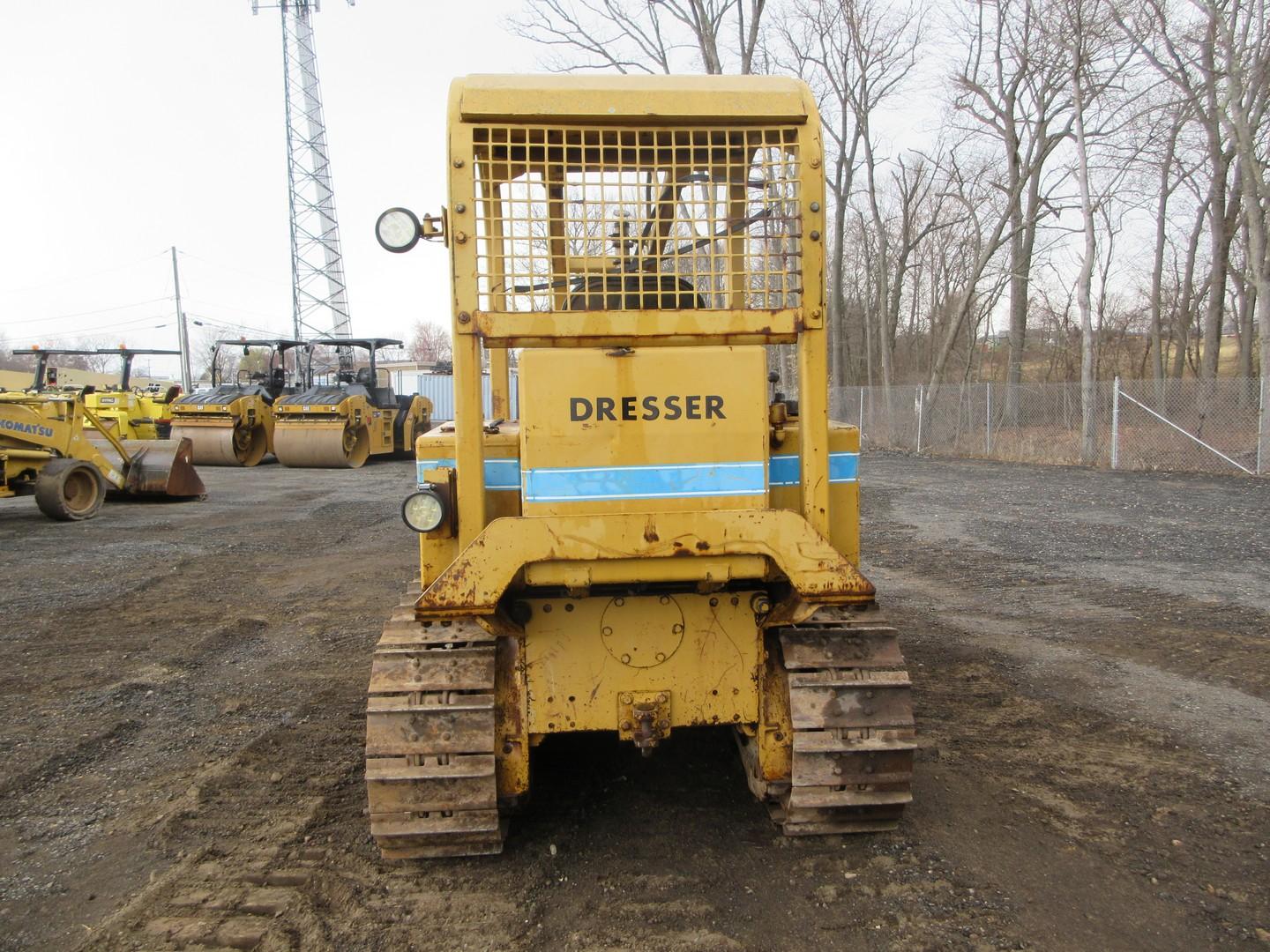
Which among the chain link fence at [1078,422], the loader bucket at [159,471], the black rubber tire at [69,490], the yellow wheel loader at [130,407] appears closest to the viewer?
the black rubber tire at [69,490]

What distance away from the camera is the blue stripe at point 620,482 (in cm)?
298

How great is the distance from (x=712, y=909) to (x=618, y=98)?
2757 mm

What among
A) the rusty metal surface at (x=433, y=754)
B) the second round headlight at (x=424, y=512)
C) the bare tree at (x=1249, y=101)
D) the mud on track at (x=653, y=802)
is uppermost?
the bare tree at (x=1249, y=101)

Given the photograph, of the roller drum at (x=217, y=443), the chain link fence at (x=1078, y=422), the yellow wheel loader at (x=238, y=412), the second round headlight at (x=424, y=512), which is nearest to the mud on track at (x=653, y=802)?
the second round headlight at (x=424, y=512)

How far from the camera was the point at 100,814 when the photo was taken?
3.69 metres

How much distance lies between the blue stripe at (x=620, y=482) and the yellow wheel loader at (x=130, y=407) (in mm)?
17750

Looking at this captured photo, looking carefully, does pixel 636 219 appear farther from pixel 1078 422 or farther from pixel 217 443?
pixel 1078 422

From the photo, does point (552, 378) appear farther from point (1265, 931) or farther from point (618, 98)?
point (1265, 931)

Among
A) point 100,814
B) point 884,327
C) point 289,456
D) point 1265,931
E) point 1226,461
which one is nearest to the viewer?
point 1265,931

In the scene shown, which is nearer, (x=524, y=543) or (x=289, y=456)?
(x=524, y=543)

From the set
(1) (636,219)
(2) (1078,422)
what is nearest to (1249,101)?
(2) (1078,422)

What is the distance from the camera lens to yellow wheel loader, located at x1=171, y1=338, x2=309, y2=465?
65.0 feet

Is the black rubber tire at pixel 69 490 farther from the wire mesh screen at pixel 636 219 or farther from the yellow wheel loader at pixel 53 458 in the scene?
the wire mesh screen at pixel 636 219

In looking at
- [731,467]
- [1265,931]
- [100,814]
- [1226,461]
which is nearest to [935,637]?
[1265,931]
